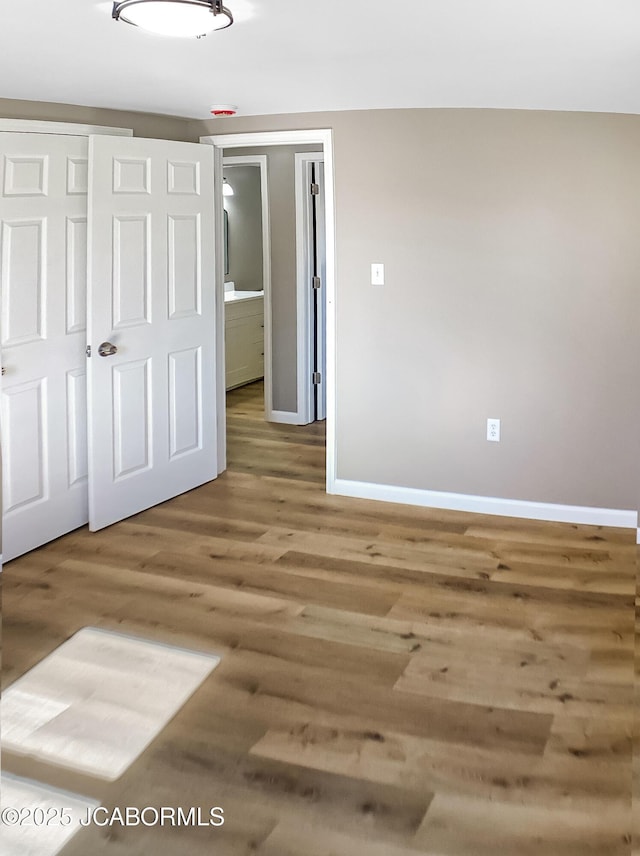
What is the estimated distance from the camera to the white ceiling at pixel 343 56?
2557 mm

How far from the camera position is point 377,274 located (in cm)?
479

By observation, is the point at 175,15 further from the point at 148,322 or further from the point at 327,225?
the point at 327,225

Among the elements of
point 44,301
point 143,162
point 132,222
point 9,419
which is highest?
point 143,162

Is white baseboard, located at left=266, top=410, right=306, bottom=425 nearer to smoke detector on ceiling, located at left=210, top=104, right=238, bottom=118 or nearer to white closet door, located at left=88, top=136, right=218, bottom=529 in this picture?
white closet door, located at left=88, top=136, right=218, bottom=529

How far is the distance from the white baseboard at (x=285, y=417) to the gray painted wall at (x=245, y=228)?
7.89 feet

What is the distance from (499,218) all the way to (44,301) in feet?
7.35

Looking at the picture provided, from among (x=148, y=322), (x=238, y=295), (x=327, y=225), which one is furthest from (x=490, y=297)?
(x=238, y=295)

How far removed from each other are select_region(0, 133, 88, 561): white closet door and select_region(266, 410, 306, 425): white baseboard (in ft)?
8.27

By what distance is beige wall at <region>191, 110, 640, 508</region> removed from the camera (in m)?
4.36

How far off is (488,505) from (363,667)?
5.99 ft

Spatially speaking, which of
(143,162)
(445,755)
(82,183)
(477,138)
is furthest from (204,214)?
(445,755)

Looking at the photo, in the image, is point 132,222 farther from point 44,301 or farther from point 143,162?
point 44,301

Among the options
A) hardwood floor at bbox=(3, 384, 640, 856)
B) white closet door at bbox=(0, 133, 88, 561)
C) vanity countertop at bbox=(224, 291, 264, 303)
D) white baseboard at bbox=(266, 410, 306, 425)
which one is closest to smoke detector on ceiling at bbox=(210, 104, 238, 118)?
white closet door at bbox=(0, 133, 88, 561)

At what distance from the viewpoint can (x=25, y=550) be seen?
4.14 metres
